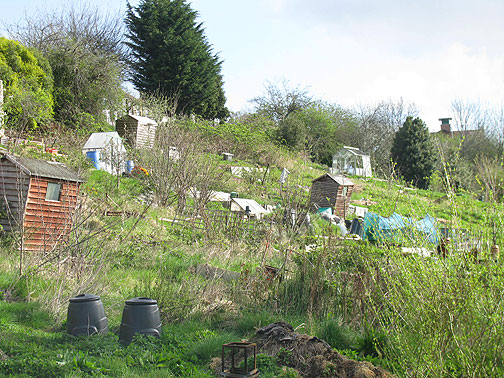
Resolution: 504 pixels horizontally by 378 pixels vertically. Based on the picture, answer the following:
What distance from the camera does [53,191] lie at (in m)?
9.29

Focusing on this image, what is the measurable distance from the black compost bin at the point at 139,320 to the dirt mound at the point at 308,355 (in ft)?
3.77

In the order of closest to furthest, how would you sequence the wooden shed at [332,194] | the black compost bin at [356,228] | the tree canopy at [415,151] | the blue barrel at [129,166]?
the black compost bin at [356,228] < the blue barrel at [129,166] < the wooden shed at [332,194] < the tree canopy at [415,151]

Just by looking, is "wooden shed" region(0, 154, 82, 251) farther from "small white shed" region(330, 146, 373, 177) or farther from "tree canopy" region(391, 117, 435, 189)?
"tree canopy" region(391, 117, 435, 189)

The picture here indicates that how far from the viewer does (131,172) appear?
1499 centimetres

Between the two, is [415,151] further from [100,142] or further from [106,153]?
[106,153]

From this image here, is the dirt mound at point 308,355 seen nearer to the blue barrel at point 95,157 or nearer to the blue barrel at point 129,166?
the blue barrel at point 129,166

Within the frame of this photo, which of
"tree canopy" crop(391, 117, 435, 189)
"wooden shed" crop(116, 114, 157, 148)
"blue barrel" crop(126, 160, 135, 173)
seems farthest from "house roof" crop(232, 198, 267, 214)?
"tree canopy" crop(391, 117, 435, 189)

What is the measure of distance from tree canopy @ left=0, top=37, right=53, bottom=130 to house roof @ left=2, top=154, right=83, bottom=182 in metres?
5.64

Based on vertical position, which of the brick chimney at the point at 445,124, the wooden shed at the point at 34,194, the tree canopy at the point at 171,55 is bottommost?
the wooden shed at the point at 34,194

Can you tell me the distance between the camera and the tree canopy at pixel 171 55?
28312mm

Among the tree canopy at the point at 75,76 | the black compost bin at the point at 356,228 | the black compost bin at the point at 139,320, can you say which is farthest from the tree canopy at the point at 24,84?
the black compost bin at the point at 139,320

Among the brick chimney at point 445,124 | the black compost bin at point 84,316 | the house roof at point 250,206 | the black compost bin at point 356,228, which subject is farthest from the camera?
the brick chimney at point 445,124

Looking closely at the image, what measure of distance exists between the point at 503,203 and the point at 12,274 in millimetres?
6545

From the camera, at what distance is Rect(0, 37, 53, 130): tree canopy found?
15961mm
